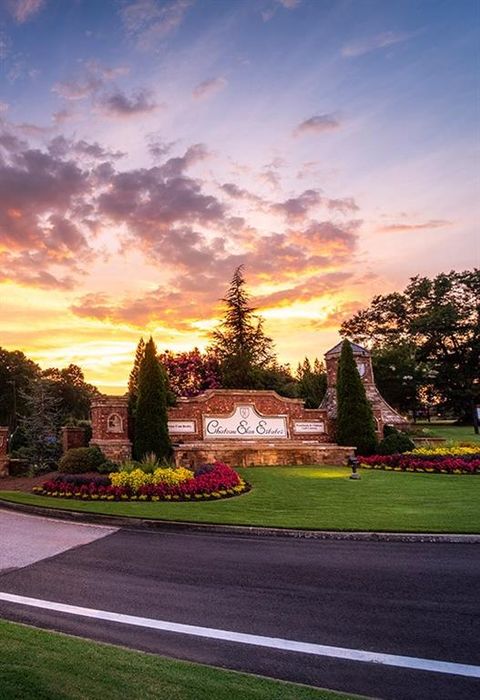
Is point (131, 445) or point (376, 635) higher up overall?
point (131, 445)

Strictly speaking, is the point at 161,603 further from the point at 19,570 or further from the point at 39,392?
the point at 39,392

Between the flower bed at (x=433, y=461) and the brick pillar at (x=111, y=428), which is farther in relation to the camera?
the brick pillar at (x=111, y=428)

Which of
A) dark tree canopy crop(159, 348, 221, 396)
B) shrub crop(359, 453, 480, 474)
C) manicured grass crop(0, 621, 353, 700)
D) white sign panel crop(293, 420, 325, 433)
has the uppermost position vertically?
dark tree canopy crop(159, 348, 221, 396)

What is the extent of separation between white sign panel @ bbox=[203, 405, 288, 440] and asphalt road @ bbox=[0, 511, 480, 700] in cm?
1254

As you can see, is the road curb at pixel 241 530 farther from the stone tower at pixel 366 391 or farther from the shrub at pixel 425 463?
the stone tower at pixel 366 391

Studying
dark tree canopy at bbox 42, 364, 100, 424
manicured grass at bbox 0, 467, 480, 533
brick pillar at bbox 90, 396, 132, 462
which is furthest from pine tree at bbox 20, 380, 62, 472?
dark tree canopy at bbox 42, 364, 100, 424

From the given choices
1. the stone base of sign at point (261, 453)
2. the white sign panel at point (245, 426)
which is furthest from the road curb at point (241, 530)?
the white sign panel at point (245, 426)

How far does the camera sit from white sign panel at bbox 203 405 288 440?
861 inches

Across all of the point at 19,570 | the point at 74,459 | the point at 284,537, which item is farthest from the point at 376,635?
the point at 74,459

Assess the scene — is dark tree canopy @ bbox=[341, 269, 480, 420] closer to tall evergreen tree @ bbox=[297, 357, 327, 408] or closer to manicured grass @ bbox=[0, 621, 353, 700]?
tall evergreen tree @ bbox=[297, 357, 327, 408]

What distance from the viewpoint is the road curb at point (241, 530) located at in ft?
28.4

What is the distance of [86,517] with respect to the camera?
11188mm

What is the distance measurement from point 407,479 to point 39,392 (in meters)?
15.8

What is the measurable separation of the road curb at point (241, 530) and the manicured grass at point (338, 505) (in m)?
0.19
